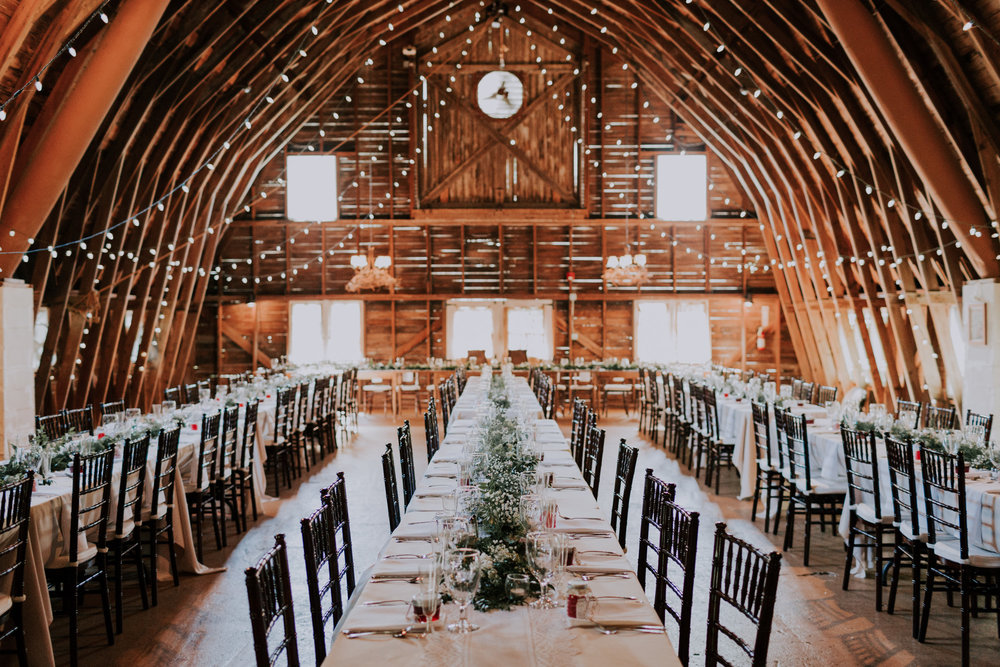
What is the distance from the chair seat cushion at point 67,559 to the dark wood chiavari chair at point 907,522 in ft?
15.5

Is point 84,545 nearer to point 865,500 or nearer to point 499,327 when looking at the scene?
point 865,500

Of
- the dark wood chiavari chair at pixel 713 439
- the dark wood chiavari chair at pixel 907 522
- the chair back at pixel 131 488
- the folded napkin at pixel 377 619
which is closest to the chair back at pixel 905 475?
the dark wood chiavari chair at pixel 907 522

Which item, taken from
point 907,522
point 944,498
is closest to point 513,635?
point 944,498

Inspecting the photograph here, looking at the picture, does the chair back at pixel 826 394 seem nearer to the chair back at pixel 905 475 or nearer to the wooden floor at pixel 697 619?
the wooden floor at pixel 697 619

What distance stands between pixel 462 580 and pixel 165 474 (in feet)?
11.5

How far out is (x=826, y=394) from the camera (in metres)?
9.16

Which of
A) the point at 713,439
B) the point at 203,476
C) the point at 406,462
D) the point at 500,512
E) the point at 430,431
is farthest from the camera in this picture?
the point at 713,439

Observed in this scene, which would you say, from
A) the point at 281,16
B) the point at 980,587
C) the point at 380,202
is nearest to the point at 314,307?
the point at 380,202

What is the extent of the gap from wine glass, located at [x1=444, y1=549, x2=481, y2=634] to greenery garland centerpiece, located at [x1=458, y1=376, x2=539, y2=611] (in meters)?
0.13

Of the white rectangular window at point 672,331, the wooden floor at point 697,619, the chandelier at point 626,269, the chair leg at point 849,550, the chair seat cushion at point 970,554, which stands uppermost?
the chandelier at point 626,269

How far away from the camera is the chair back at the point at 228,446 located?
609cm

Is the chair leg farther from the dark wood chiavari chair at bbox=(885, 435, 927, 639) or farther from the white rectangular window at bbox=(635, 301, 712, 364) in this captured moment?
the white rectangular window at bbox=(635, 301, 712, 364)

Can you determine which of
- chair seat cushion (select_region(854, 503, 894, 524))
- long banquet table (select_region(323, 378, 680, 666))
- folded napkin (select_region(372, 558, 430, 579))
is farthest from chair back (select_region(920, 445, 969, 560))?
folded napkin (select_region(372, 558, 430, 579))

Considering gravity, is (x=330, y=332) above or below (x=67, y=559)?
above
